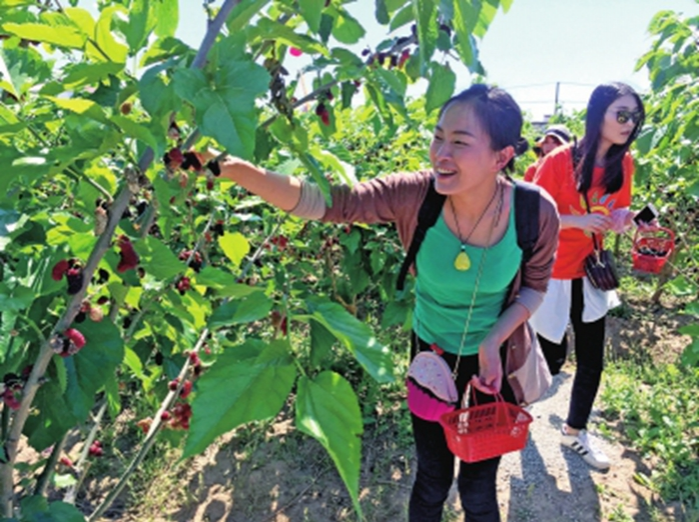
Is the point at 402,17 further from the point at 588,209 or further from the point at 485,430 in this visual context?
the point at 588,209

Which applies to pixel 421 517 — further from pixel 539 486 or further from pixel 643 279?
pixel 643 279

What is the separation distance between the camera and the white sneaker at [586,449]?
9.11ft

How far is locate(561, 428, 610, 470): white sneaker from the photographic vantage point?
2.78 m

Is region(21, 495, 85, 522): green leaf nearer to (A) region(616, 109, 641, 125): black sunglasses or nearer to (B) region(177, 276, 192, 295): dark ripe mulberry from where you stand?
(B) region(177, 276, 192, 295): dark ripe mulberry

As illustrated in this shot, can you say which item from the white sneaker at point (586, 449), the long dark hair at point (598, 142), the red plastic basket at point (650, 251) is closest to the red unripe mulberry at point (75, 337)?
the long dark hair at point (598, 142)

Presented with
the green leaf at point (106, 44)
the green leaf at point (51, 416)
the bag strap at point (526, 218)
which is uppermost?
the green leaf at point (106, 44)

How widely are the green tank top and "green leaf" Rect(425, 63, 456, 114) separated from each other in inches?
25.5

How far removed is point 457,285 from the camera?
5.46ft

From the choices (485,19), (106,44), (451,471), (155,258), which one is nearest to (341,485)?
(451,471)

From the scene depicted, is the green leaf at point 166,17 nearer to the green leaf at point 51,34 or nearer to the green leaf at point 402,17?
the green leaf at point 51,34

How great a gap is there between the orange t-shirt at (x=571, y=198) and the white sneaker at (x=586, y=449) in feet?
2.83

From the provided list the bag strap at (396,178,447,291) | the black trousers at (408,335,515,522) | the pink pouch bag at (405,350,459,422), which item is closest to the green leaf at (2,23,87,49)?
the bag strap at (396,178,447,291)

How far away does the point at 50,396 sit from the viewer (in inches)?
42.2

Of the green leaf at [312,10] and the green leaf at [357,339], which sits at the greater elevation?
the green leaf at [312,10]
